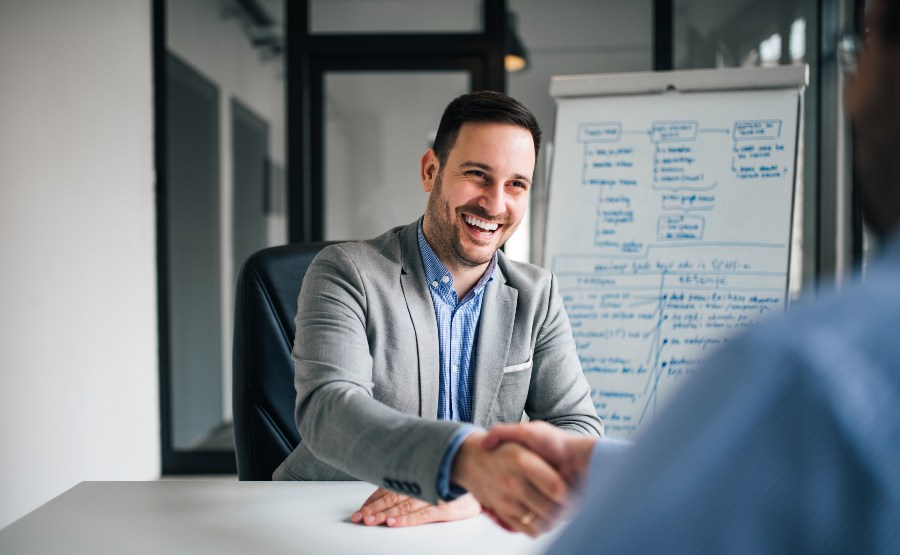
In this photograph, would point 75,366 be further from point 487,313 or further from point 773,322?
point 773,322

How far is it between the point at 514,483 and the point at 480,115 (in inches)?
37.8

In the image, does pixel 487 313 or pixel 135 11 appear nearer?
pixel 487 313

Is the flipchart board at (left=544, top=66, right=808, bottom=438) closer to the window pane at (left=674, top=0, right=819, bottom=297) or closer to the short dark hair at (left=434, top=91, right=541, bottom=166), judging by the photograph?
the short dark hair at (left=434, top=91, right=541, bottom=166)

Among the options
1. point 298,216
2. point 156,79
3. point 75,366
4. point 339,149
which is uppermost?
point 156,79

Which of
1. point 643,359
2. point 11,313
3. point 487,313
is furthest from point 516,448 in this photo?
point 11,313

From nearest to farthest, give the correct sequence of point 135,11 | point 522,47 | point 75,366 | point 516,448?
point 516,448 < point 75,366 < point 135,11 < point 522,47

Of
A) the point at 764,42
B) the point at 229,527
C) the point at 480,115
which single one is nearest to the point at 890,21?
the point at 229,527

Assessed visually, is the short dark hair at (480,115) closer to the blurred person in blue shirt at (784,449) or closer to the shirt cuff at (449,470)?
the shirt cuff at (449,470)

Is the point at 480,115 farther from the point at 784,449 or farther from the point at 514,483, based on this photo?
the point at 784,449

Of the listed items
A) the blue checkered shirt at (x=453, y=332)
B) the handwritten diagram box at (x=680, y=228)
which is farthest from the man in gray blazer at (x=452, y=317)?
the handwritten diagram box at (x=680, y=228)

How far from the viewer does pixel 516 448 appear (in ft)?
2.74

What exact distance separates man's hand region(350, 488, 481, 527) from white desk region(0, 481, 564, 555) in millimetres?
12

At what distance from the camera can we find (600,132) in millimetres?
2527

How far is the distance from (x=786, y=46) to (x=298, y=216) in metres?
2.46
